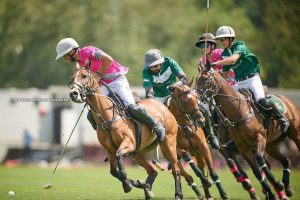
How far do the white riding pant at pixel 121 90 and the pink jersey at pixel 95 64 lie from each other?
0.10 m

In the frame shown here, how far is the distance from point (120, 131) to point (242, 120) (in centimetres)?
246

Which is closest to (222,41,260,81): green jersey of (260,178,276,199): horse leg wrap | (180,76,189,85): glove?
(180,76,189,85): glove

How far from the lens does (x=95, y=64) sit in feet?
48.6

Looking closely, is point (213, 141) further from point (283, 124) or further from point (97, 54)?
point (97, 54)

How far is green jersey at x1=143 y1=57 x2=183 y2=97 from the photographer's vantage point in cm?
1625

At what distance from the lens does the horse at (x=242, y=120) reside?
1470 cm

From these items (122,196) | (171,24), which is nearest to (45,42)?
(171,24)

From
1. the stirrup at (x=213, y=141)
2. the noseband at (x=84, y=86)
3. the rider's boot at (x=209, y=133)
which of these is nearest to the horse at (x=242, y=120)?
the rider's boot at (x=209, y=133)

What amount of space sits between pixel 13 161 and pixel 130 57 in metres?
19.5

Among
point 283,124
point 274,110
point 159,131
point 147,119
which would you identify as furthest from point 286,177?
point 147,119

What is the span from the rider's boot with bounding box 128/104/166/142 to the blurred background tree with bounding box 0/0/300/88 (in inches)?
1221

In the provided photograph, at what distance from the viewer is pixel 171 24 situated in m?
64.2

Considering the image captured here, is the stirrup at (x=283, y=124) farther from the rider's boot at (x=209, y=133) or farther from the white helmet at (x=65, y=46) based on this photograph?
the white helmet at (x=65, y=46)

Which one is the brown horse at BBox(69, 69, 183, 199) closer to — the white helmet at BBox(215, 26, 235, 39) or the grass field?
the grass field
